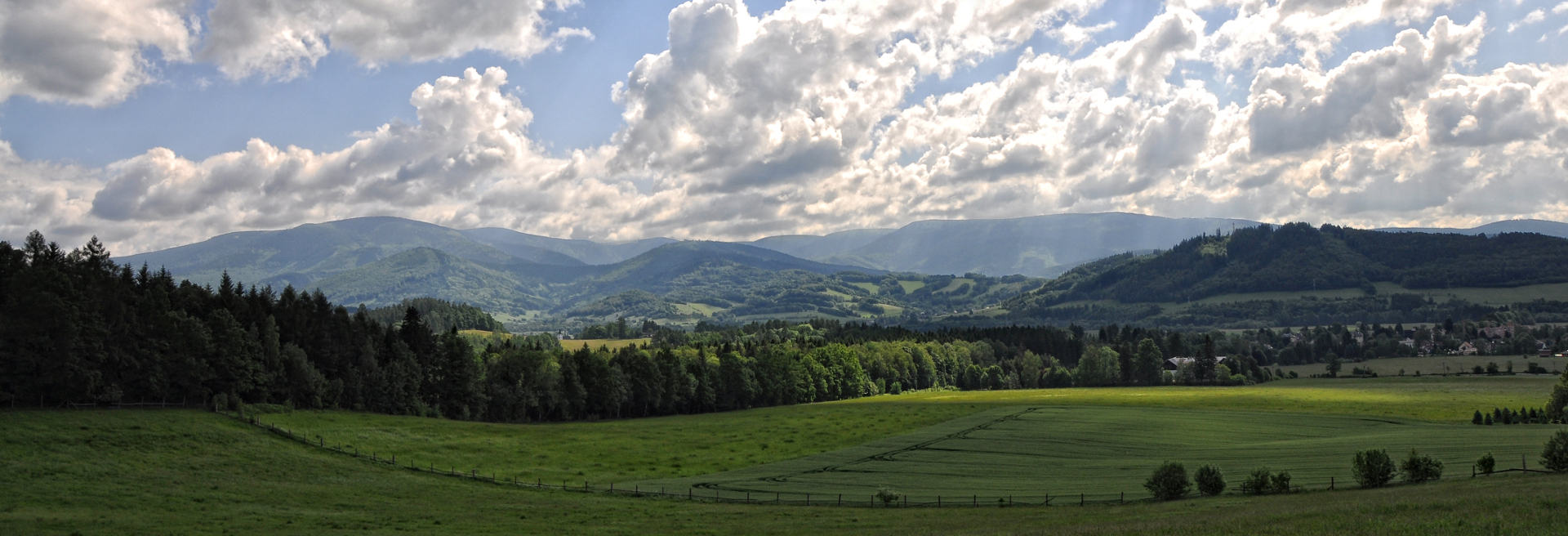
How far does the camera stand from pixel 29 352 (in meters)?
76.2

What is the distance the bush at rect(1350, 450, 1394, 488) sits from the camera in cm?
5400

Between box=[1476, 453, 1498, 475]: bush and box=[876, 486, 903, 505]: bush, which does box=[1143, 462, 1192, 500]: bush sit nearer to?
box=[876, 486, 903, 505]: bush

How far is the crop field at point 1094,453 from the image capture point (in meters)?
63.5

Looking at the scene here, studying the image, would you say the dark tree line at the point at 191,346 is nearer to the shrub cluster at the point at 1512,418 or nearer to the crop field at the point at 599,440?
the crop field at the point at 599,440

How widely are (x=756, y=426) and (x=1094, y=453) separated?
43.9 m

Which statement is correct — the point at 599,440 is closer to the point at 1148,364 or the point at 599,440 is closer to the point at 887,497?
the point at 887,497

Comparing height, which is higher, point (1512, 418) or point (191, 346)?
point (191, 346)

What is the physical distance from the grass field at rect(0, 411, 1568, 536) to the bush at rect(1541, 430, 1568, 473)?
13.6 ft

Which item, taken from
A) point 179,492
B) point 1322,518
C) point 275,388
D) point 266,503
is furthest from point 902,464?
point 275,388

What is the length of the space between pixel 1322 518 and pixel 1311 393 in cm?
11508

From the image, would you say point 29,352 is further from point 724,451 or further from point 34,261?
point 724,451

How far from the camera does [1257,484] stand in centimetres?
5434

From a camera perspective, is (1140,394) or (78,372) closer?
(78,372)

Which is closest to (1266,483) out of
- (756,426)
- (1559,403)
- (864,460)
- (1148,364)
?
(864,460)
